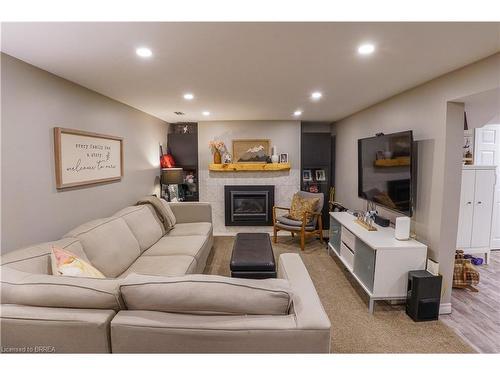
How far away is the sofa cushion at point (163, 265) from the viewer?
7.73 feet

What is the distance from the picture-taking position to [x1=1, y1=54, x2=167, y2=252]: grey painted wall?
186 centimetres

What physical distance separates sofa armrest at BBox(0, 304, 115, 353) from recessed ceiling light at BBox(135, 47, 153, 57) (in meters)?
1.67

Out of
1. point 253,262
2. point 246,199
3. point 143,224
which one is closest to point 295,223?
point 246,199

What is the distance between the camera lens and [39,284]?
4.26ft

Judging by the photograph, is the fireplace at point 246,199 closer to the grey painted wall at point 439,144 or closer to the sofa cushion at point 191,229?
the sofa cushion at point 191,229

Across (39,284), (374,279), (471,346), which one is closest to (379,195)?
(374,279)

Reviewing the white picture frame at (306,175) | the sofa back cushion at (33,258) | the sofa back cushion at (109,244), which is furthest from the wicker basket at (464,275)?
the sofa back cushion at (33,258)

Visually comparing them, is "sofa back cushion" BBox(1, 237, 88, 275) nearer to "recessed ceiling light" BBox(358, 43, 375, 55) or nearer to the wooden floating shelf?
"recessed ceiling light" BBox(358, 43, 375, 55)

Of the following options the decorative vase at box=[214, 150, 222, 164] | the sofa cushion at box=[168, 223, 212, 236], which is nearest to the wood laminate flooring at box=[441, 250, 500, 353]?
the sofa cushion at box=[168, 223, 212, 236]

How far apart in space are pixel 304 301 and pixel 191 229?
2.61 metres

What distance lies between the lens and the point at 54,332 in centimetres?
121

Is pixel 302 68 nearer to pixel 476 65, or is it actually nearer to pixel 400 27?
pixel 400 27

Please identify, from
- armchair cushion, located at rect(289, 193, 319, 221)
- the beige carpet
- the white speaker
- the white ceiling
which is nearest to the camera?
the white ceiling

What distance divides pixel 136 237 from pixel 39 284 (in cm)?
161
